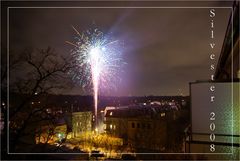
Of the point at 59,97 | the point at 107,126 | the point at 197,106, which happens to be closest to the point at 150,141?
the point at 107,126

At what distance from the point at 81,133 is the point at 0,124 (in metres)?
9.53

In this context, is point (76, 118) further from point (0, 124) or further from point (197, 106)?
point (197, 106)

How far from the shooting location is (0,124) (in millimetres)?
3670

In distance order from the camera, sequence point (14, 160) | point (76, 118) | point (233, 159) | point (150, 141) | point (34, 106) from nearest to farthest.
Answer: point (233, 159)
point (14, 160)
point (34, 106)
point (150, 141)
point (76, 118)

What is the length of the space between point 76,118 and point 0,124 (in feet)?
32.2

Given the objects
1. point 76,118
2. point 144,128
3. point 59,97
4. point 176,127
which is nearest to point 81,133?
point 76,118

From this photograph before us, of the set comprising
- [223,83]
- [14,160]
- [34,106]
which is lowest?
[14,160]

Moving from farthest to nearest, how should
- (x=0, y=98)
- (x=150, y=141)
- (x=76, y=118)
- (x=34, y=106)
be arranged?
1. (x=76, y=118)
2. (x=150, y=141)
3. (x=34, y=106)
4. (x=0, y=98)

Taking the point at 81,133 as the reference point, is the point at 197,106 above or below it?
above

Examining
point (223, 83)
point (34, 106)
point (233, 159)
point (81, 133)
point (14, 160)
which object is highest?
point (223, 83)

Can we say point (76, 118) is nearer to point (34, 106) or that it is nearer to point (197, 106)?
point (34, 106)

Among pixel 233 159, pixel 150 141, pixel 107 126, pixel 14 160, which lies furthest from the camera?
pixel 107 126

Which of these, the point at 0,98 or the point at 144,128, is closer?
the point at 0,98

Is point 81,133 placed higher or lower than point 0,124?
lower
